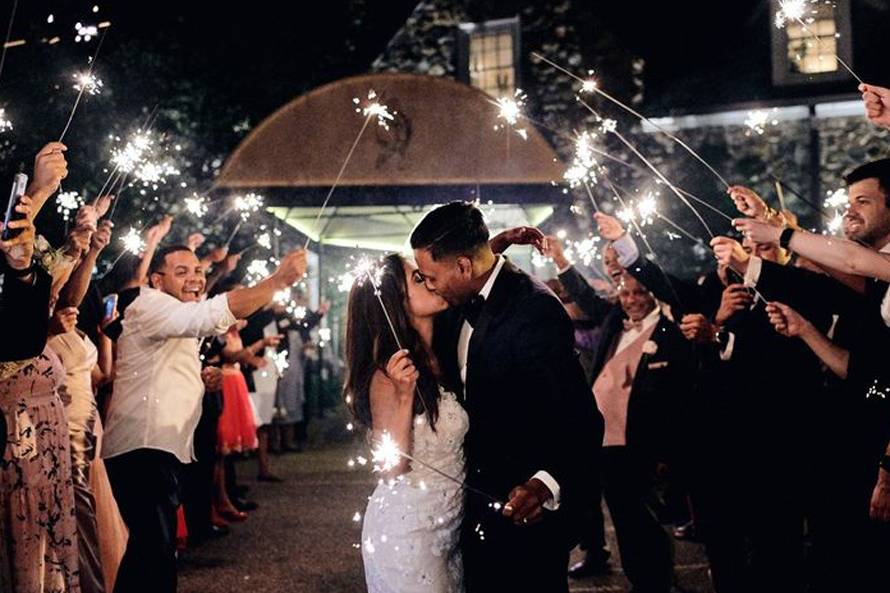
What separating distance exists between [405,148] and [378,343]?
9515 mm

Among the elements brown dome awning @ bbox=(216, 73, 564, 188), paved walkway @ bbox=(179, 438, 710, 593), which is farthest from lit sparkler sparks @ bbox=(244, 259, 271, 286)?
paved walkway @ bbox=(179, 438, 710, 593)

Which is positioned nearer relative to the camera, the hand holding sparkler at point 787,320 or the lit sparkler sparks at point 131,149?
the hand holding sparkler at point 787,320

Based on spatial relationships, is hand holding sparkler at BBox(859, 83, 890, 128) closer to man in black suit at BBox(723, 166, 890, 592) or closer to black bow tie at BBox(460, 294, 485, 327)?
man in black suit at BBox(723, 166, 890, 592)

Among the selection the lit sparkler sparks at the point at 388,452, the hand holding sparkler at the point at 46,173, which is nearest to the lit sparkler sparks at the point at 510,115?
the hand holding sparkler at the point at 46,173

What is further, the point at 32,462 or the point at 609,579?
the point at 609,579

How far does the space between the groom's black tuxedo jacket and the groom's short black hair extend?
0.76 ft

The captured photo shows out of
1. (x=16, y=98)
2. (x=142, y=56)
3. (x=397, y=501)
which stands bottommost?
(x=397, y=501)

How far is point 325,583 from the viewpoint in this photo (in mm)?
6309

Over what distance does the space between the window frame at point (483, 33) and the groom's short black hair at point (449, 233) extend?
1227 cm

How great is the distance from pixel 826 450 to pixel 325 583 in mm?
3551

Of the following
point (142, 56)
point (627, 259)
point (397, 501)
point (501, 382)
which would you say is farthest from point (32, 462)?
point (142, 56)

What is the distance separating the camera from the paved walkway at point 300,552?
6285mm

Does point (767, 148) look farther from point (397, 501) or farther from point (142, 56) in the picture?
point (397, 501)

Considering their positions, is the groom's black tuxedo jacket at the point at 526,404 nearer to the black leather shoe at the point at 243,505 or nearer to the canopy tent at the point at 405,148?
the black leather shoe at the point at 243,505
